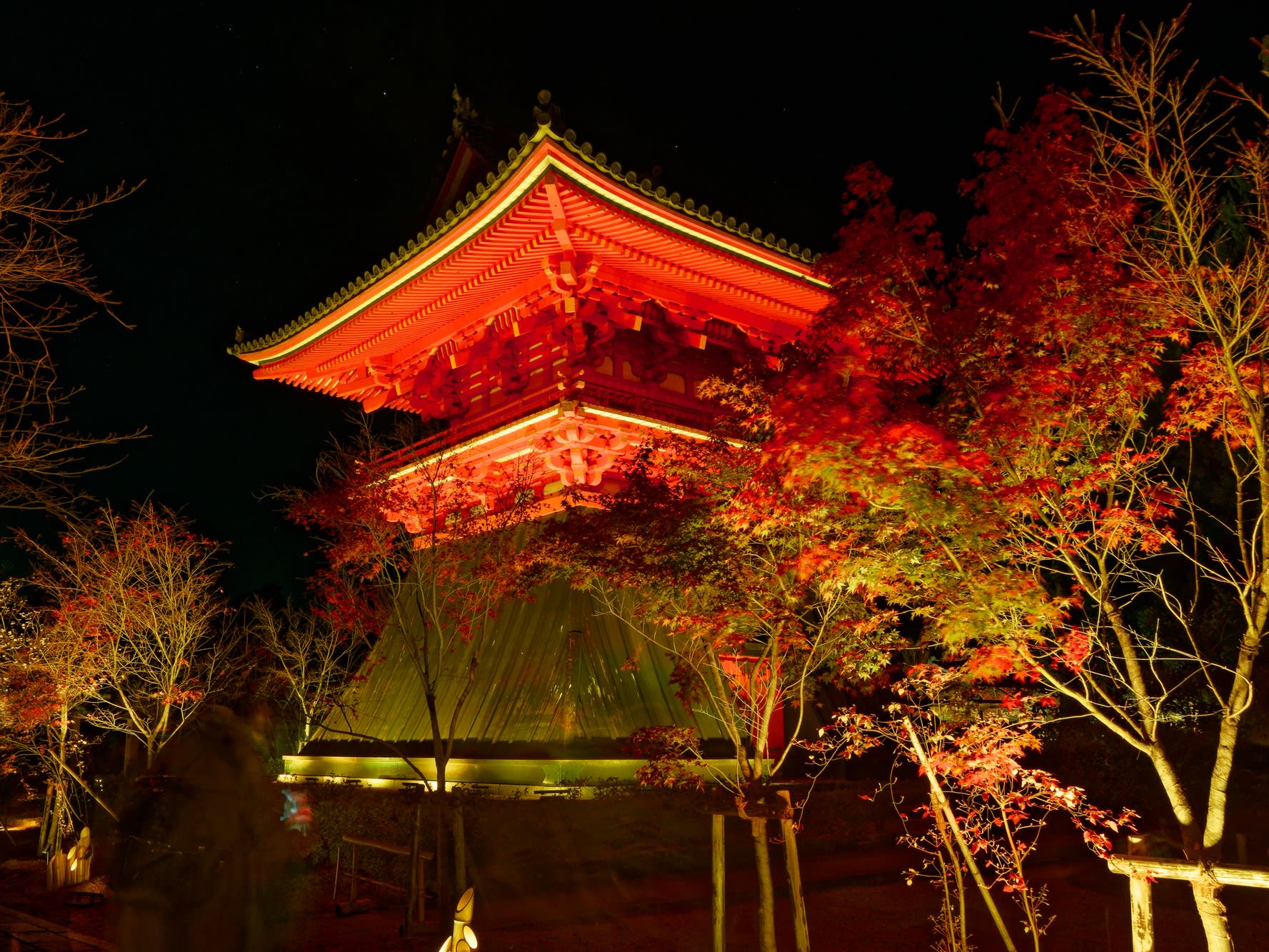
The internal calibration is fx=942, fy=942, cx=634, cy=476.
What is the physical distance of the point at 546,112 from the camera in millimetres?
12547

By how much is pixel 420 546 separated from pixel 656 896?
Answer: 4966mm

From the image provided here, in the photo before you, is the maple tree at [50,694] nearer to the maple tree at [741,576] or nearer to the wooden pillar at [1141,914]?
the maple tree at [741,576]

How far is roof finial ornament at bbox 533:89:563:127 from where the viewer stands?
12.4 m

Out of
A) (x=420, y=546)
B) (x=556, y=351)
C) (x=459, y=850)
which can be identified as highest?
(x=556, y=351)

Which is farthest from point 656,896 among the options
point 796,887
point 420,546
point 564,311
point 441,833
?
point 564,311

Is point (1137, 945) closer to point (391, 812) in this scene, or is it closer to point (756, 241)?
point (391, 812)

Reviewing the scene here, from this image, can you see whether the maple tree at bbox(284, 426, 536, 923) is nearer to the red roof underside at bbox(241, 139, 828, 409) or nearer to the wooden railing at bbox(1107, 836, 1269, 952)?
the red roof underside at bbox(241, 139, 828, 409)

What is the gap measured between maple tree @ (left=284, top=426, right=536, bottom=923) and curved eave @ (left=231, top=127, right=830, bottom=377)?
3476 millimetres

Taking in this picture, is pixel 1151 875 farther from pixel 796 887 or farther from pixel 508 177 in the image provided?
pixel 508 177

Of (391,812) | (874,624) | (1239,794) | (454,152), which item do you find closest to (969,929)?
(874,624)

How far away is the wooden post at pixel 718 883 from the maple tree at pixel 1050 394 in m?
2.46

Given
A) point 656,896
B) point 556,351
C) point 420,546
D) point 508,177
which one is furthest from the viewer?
point 556,351

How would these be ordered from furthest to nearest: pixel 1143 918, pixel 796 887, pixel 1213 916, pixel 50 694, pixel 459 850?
pixel 50 694
pixel 459 850
pixel 796 887
pixel 1143 918
pixel 1213 916

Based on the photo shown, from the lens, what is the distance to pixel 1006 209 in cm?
716
